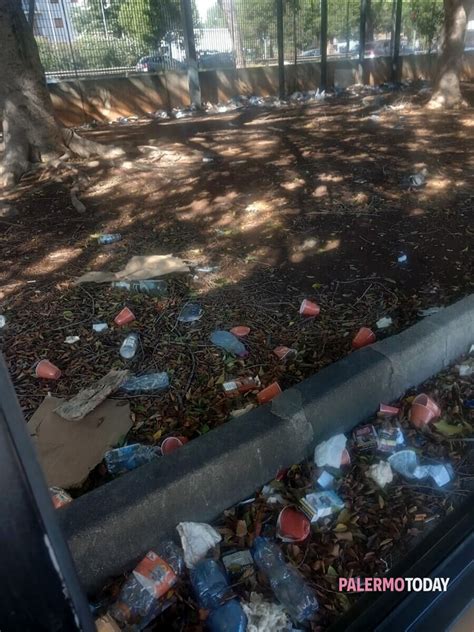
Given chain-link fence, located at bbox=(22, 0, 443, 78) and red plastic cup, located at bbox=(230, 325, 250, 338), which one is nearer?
red plastic cup, located at bbox=(230, 325, 250, 338)

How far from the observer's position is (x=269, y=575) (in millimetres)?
1755

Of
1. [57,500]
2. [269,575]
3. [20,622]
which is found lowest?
[269,575]

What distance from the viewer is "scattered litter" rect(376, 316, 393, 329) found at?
10.5 ft

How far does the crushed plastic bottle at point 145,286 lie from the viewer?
3.69 metres

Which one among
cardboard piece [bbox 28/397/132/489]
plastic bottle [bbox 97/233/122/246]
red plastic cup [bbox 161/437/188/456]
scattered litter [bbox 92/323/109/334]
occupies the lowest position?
cardboard piece [bbox 28/397/132/489]

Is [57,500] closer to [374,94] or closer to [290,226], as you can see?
[290,226]

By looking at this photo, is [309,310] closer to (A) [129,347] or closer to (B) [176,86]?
(A) [129,347]

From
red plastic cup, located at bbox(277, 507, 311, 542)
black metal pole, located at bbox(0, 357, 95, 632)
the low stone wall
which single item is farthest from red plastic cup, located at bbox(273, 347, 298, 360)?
the low stone wall

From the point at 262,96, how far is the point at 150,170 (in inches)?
379

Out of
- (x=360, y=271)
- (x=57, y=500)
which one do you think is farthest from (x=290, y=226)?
(x=57, y=500)

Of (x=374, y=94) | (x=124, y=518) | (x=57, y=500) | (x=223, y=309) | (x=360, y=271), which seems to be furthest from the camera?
(x=374, y=94)

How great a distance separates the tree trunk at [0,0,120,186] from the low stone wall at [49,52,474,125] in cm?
593

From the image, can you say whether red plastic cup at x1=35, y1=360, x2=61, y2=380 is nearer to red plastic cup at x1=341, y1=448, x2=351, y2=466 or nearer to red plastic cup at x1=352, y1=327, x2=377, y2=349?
red plastic cup at x1=341, y1=448, x2=351, y2=466

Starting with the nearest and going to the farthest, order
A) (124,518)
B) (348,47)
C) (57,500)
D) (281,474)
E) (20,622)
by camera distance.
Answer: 1. (20,622)
2. (124,518)
3. (57,500)
4. (281,474)
5. (348,47)
